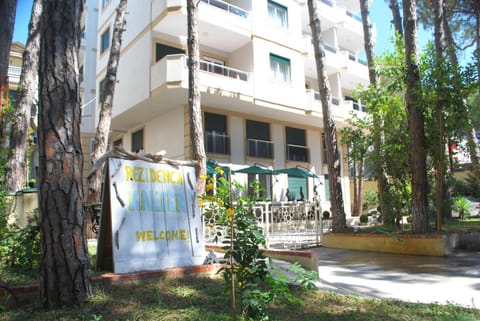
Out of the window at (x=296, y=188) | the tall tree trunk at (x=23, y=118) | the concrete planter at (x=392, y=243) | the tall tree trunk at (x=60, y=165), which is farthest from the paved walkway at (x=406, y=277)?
the window at (x=296, y=188)

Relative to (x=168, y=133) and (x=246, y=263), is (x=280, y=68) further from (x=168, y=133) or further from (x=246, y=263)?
(x=246, y=263)

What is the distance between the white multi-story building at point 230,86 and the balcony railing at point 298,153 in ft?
0.18

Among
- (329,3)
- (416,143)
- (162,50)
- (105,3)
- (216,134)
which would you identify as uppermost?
(329,3)

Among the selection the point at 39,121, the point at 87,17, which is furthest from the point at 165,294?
the point at 87,17

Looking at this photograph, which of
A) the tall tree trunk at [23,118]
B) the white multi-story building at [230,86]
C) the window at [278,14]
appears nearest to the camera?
the tall tree trunk at [23,118]

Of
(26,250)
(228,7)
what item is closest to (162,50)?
(228,7)

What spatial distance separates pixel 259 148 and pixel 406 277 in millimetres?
13531

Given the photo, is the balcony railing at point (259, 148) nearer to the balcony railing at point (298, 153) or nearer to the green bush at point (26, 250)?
the balcony railing at point (298, 153)

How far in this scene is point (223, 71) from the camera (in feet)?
55.8

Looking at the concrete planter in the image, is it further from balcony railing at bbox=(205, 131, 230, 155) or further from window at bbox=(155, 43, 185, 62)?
window at bbox=(155, 43, 185, 62)

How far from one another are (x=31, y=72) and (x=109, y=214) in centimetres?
718

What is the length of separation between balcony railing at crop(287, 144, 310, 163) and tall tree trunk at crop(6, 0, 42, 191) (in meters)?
13.2

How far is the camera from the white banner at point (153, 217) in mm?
4738

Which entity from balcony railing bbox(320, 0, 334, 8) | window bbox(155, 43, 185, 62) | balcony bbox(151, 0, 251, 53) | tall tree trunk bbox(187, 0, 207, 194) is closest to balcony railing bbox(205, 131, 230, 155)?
window bbox(155, 43, 185, 62)
